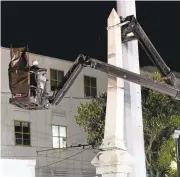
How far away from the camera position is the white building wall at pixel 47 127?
23.3 meters

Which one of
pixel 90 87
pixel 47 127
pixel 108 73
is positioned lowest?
pixel 108 73

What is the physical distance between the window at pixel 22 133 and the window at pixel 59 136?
1.44 m

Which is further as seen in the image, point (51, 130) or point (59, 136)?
point (59, 136)

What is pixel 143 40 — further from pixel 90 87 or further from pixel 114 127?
pixel 90 87

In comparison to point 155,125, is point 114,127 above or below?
below

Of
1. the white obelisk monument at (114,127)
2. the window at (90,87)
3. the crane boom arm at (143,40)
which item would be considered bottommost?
the white obelisk monument at (114,127)

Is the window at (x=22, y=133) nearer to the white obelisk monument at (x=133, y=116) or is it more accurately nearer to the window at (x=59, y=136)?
the window at (x=59, y=136)

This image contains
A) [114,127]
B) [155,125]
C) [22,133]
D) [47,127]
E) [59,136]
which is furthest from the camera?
[59,136]

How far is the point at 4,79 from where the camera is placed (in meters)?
23.3

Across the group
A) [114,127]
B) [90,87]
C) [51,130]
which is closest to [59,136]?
[51,130]

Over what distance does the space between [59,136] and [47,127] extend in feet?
2.83

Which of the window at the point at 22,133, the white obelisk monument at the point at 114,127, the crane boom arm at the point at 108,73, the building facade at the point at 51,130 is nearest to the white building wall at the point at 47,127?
the building facade at the point at 51,130

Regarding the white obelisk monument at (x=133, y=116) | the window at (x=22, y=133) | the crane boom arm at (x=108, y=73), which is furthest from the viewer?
the window at (x=22, y=133)

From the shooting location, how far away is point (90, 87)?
26.4m
